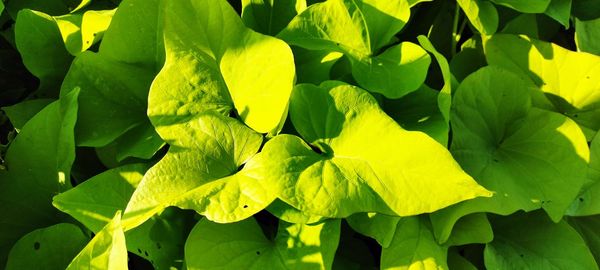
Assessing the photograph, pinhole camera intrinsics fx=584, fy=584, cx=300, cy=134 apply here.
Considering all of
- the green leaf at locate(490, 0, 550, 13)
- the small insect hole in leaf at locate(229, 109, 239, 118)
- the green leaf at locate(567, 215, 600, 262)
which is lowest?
the green leaf at locate(567, 215, 600, 262)

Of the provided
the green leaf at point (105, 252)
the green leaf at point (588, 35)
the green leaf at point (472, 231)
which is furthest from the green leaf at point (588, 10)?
the green leaf at point (105, 252)

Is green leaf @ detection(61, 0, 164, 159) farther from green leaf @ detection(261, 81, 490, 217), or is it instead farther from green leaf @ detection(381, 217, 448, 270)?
green leaf @ detection(381, 217, 448, 270)

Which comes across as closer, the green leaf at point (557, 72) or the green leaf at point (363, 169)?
the green leaf at point (363, 169)

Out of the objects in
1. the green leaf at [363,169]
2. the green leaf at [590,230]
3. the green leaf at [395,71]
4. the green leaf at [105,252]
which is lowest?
the green leaf at [590,230]

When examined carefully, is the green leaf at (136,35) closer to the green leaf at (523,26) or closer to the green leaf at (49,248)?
the green leaf at (49,248)

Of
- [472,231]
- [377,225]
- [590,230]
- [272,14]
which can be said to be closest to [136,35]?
[272,14]

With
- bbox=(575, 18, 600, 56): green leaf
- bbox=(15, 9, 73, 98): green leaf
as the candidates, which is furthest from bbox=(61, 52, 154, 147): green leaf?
bbox=(575, 18, 600, 56): green leaf
